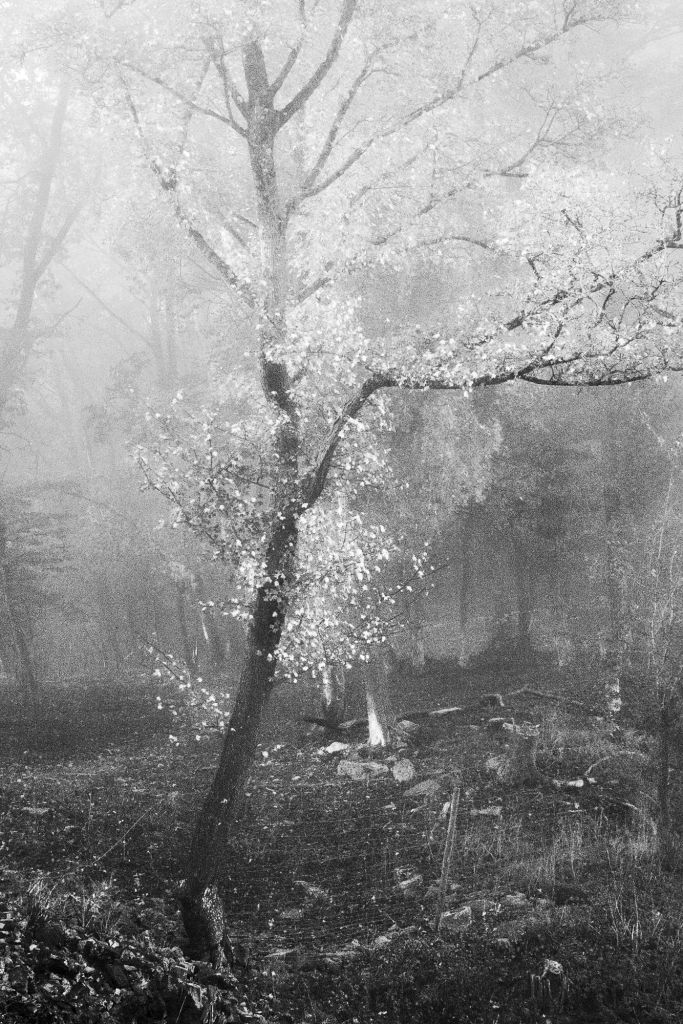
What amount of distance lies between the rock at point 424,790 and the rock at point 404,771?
528 mm

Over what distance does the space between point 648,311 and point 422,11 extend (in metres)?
7.59

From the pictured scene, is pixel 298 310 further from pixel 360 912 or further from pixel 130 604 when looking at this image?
pixel 130 604

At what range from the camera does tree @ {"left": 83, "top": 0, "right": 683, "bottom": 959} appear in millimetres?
9070

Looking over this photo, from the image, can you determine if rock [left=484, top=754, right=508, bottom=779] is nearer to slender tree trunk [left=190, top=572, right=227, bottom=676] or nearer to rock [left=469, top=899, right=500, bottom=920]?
rock [left=469, top=899, right=500, bottom=920]

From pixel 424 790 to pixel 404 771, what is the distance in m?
1.02

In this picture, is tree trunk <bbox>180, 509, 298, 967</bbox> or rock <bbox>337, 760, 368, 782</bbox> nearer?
tree trunk <bbox>180, 509, 298, 967</bbox>

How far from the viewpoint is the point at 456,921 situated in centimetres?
920

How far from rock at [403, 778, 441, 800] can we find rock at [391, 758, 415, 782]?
0.53m

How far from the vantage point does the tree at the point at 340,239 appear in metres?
9.07

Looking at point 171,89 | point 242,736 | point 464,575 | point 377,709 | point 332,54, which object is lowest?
point 377,709

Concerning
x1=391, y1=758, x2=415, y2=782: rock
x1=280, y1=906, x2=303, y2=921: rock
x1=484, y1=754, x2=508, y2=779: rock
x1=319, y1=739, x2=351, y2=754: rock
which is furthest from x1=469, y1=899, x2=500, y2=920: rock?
x1=319, y1=739, x2=351, y2=754: rock

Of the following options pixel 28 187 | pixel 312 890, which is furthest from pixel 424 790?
pixel 28 187

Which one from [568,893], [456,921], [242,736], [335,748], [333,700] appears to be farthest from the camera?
[333,700]

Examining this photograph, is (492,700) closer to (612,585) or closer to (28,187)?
(612,585)
